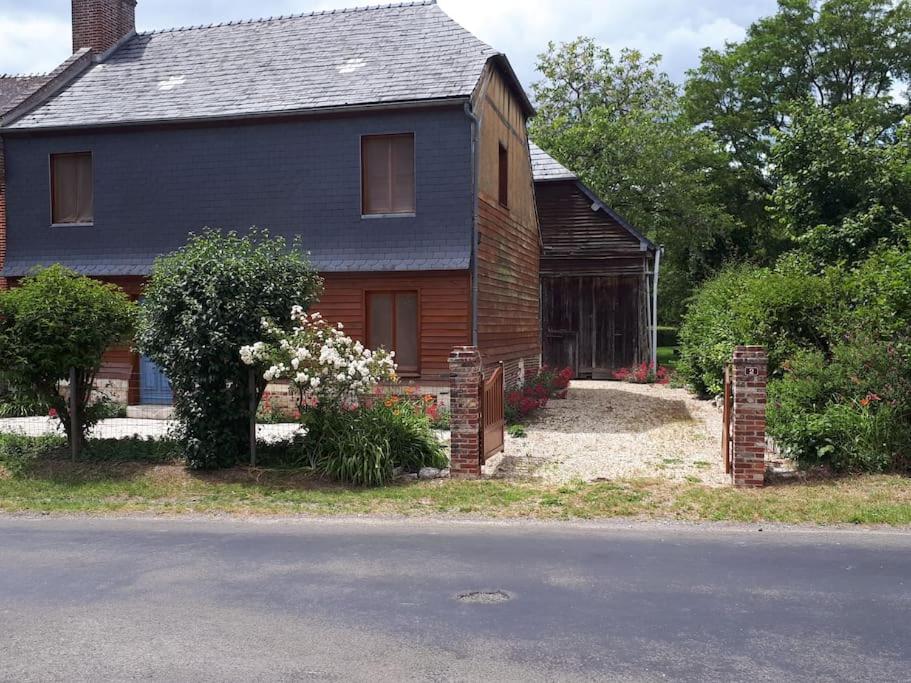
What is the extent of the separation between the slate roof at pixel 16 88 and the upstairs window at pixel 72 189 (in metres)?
1.77

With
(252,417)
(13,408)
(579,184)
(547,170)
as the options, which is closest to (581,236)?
(579,184)

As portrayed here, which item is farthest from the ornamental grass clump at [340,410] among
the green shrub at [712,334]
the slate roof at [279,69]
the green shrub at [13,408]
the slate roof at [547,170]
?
the slate roof at [547,170]

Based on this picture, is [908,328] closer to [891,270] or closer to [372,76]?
[891,270]

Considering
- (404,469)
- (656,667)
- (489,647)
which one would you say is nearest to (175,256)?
(404,469)

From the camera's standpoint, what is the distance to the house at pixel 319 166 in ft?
50.6

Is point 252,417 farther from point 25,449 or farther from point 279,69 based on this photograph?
point 279,69

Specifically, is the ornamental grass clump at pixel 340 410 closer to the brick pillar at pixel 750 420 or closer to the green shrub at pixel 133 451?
the green shrub at pixel 133 451

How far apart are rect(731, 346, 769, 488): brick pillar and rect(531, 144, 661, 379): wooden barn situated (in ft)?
51.1

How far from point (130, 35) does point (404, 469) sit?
594 inches

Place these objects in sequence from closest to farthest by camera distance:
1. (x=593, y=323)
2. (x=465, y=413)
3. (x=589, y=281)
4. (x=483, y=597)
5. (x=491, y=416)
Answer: (x=483, y=597), (x=465, y=413), (x=491, y=416), (x=589, y=281), (x=593, y=323)

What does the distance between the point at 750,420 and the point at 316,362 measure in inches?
206

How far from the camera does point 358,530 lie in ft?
26.8

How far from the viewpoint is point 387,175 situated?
15844 mm

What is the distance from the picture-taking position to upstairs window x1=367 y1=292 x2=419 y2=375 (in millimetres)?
15797
